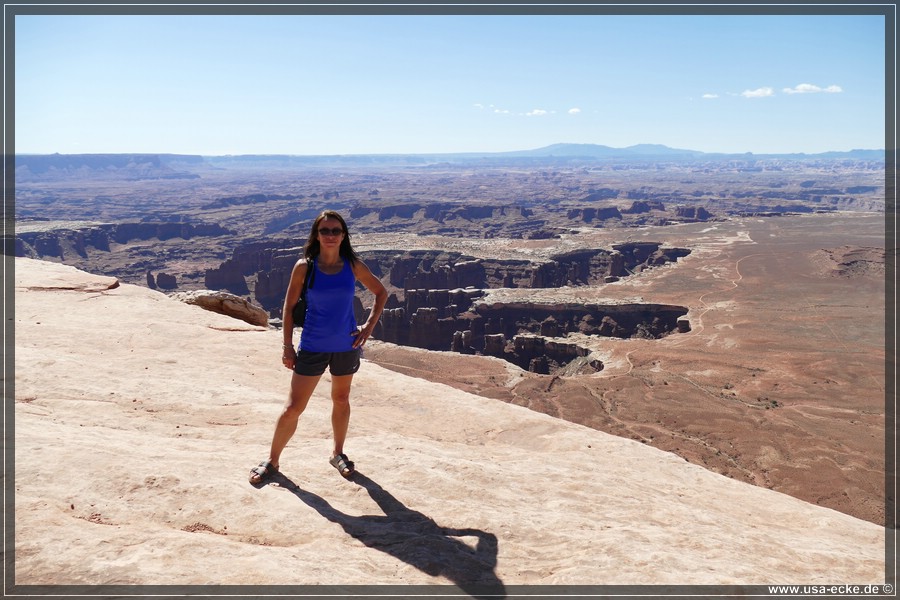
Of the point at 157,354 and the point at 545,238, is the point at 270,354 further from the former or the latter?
the point at 545,238

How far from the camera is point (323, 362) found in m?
5.21

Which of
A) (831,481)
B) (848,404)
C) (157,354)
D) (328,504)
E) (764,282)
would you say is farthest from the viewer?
(764,282)

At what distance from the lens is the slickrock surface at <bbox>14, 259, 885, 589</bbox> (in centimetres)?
379

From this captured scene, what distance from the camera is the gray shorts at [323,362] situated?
5180 mm

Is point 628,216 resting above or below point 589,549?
above

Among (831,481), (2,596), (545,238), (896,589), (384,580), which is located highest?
(545,238)

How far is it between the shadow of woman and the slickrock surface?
2cm

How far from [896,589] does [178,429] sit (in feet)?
20.8

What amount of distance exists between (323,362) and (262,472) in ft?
3.38

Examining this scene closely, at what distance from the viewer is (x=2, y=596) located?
314 centimetres

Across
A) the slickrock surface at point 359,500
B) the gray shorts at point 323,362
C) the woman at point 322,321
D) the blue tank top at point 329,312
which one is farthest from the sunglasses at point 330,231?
the slickrock surface at point 359,500

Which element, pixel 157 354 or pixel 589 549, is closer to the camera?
pixel 589 549

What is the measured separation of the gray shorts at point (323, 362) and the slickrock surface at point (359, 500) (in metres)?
0.95

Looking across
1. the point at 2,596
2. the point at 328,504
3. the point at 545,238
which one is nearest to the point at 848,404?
the point at 328,504
